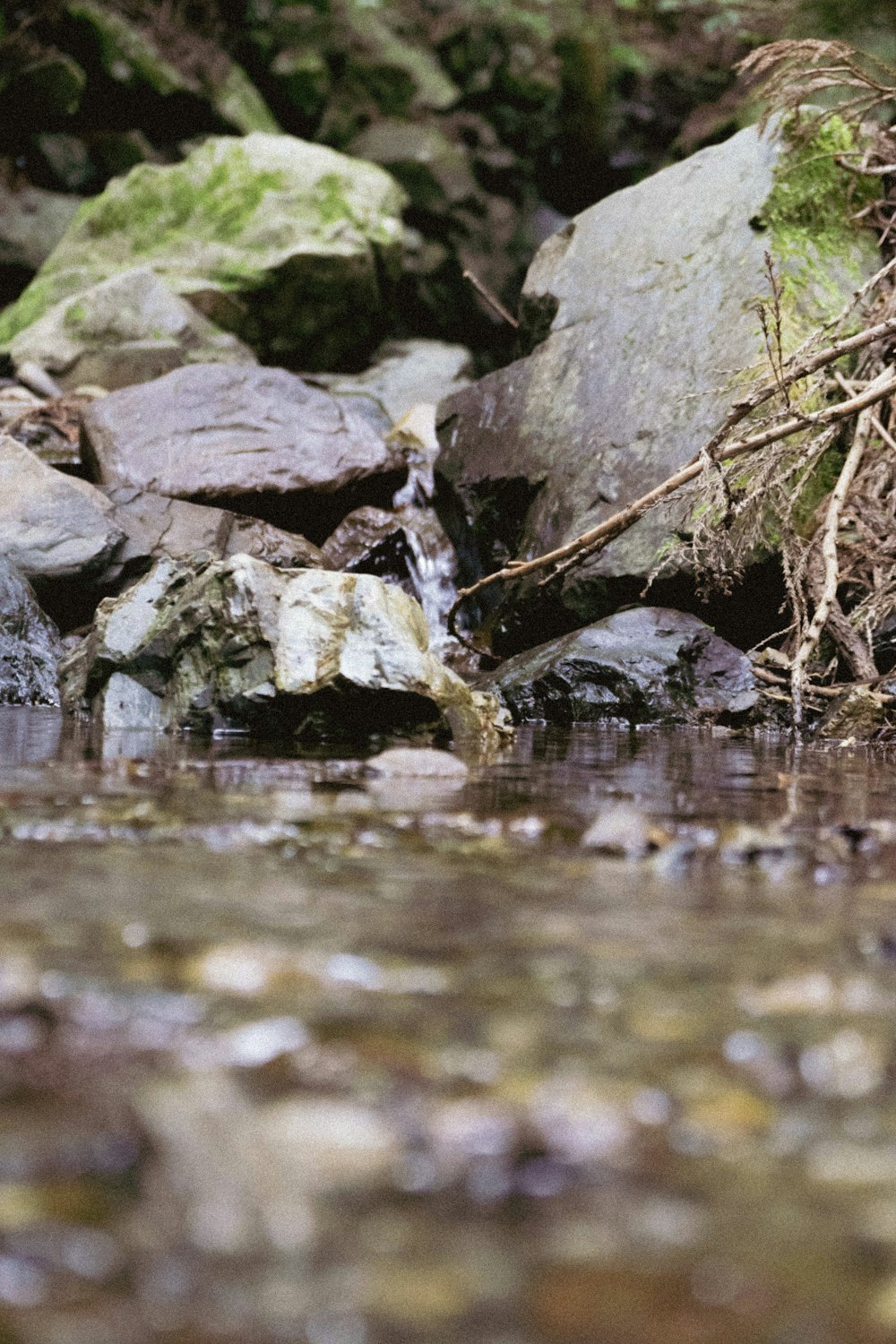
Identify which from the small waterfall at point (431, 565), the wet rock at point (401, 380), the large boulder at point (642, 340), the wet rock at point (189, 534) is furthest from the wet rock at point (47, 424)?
the large boulder at point (642, 340)

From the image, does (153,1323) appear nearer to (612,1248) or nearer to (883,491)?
(612,1248)

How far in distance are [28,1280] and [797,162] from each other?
755cm

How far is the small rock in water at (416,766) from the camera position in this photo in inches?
124

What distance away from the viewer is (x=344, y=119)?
51.0 feet

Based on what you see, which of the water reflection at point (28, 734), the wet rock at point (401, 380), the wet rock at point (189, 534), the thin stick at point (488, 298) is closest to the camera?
the water reflection at point (28, 734)

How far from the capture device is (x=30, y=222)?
14180 millimetres

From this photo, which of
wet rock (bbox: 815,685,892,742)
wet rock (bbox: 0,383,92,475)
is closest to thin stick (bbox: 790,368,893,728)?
wet rock (bbox: 815,685,892,742)

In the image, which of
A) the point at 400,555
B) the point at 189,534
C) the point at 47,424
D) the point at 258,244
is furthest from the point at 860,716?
the point at 258,244

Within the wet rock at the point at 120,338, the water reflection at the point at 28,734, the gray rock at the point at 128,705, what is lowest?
the water reflection at the point at 28,734

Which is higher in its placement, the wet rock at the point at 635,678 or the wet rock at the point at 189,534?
Result: the wet rock at the point at 189,534

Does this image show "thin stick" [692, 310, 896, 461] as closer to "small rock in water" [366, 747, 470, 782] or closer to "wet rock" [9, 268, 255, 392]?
"small rock in water" [366, 747, 470, 782]

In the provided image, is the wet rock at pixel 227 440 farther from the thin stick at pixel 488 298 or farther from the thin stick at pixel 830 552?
the thin stick at pixel 830 552

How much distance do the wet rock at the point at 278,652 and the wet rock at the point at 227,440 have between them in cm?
270

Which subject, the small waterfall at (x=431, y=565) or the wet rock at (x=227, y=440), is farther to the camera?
the small waterfall at (x=431, y=565)
